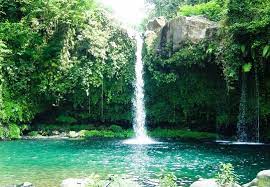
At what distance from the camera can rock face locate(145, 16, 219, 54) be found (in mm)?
25220

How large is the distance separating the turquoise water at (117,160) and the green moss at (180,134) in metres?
4.69

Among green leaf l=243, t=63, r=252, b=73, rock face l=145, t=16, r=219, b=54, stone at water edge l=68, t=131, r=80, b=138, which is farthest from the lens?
stone at water edge l=68, t=131, r=80, b=138

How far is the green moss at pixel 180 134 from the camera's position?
88.2ft

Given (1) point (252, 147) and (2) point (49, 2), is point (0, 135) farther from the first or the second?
(1) point (252, 147)

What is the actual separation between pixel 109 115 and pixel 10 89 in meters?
6.53

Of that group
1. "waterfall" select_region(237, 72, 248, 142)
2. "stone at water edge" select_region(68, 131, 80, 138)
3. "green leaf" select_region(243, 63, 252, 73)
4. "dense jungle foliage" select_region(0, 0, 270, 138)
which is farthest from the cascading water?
"green leaf" select_region(243, 63, 252, 73)

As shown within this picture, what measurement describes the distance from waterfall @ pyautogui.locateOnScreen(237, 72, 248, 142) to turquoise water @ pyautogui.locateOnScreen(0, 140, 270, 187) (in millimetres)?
3771

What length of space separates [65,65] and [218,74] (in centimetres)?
945

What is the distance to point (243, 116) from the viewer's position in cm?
2512

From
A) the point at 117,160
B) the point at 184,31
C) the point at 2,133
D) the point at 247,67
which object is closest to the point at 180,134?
the point at 184,31

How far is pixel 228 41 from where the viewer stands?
23094mm

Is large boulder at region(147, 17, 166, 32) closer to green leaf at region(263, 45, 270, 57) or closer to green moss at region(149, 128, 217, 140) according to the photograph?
green moss at region(149, 128, 217, 140)

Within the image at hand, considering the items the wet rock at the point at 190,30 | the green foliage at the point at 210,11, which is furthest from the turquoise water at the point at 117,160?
the green foliage at the point at 210,11

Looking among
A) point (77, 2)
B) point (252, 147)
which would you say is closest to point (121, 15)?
point (77, 2)
